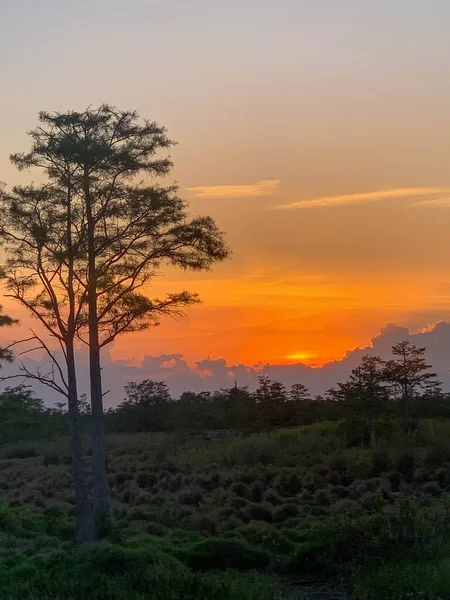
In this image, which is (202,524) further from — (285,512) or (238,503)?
(238,503)

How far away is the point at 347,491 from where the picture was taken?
25812mm

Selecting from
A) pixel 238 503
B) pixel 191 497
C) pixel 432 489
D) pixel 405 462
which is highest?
pixel 405 462

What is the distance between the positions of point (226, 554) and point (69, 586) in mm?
3501

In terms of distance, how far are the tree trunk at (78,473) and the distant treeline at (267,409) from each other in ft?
31.1

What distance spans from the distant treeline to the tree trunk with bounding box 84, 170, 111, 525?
9049mm

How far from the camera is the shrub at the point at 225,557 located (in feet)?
47.4

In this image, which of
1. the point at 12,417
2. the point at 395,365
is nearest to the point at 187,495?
the point at 395,365

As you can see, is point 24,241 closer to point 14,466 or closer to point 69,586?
point 69,586

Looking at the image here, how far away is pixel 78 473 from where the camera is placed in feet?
62.3

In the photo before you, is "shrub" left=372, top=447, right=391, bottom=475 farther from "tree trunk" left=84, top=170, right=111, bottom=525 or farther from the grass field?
"tree trunk" left=84, top=170, right=111, bottom=525

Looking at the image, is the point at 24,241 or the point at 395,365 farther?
the point at 395,365

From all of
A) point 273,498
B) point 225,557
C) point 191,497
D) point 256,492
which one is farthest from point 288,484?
point 225,557

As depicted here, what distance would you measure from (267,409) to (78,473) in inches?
1422

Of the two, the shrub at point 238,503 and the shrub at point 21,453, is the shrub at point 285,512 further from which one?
the shrub at point 21,453
